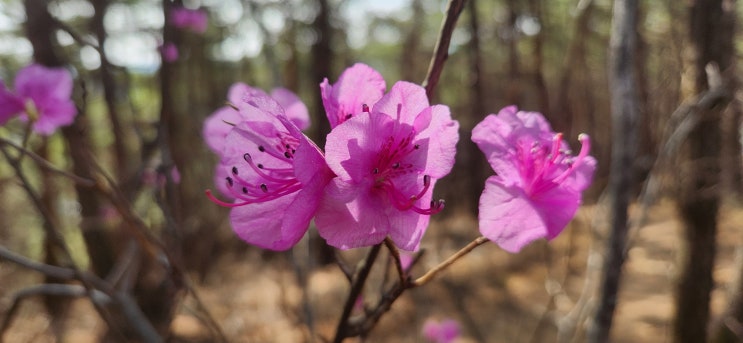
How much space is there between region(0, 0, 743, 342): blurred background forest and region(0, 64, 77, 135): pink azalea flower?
0.06 meters

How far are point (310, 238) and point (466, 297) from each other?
477 cm

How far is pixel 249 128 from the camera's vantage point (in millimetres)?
669

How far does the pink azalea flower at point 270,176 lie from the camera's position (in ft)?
1.87

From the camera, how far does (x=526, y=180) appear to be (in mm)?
646

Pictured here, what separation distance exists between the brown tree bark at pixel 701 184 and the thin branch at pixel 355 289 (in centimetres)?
256

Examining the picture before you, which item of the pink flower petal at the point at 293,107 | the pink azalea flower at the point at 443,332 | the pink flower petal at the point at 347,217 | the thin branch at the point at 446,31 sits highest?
the thin branch at the point at 446,31

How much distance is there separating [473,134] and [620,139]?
989mm

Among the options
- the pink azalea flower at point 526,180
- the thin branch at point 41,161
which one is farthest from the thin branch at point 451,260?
the thin branch at point 41,161

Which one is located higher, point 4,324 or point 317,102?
point 4,324

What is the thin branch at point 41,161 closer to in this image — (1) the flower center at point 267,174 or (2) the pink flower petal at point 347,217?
(1) the flower center at point 267,174

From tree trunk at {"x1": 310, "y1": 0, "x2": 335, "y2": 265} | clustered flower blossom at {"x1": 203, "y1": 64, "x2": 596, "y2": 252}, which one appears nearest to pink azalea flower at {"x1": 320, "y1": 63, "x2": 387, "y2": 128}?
clustered flower blossom at {"x1": 203, "y1": 64, "x2": 596, "y2": 252}

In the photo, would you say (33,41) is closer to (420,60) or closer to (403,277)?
(403,277)

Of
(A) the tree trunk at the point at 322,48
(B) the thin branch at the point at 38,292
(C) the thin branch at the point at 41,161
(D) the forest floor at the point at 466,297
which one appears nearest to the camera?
(C) the thin branch at the point at 41,161

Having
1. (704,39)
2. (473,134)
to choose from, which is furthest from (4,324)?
(704,39)
